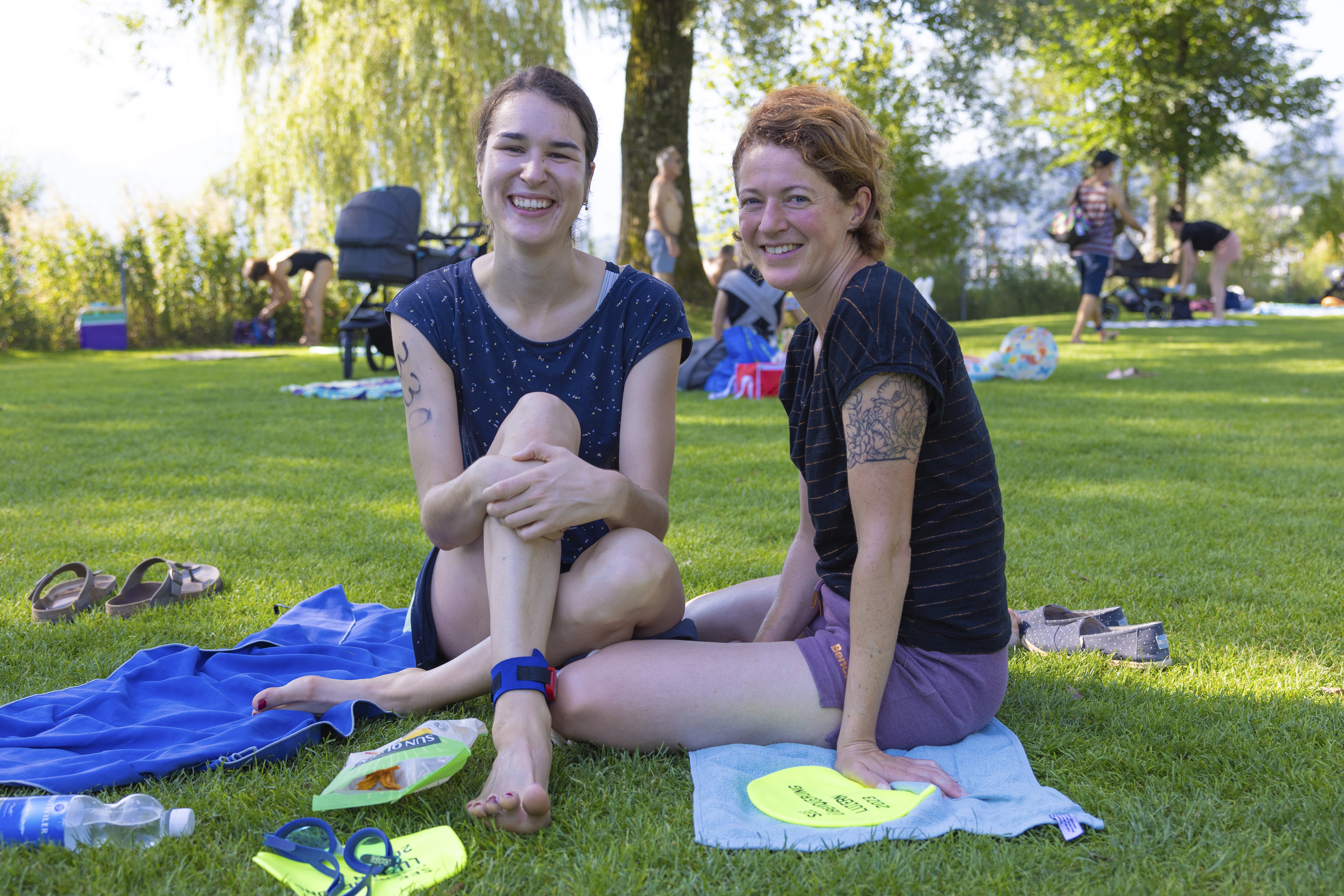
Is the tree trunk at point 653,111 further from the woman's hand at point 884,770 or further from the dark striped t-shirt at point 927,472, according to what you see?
the woman's hand at point 884,770

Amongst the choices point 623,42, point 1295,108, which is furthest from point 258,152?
point 1295,108

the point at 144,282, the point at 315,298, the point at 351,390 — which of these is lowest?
the point at 351,390

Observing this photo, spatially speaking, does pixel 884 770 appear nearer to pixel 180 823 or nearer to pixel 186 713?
pixel 180 823

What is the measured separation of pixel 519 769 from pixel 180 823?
593 millimetres

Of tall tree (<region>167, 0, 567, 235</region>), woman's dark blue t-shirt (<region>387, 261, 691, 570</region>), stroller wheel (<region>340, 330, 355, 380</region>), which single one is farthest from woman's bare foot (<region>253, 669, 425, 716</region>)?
tall tree (<region>167, 0, 567, 235</region>)

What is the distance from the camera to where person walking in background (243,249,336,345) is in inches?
619

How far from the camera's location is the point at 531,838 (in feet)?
5.49

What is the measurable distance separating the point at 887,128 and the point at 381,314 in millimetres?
17774

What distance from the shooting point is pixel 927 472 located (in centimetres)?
189

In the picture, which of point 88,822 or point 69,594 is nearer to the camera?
point 88,822

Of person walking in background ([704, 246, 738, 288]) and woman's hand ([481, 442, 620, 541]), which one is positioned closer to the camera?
woman's hand ([481, 442, 620, 541])

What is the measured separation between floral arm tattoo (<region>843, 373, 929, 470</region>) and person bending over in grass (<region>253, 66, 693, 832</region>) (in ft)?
1.77

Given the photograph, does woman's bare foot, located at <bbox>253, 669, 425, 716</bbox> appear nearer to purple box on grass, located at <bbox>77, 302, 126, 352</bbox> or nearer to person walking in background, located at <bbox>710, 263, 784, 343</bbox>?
person walking in background, located at <bbox>710, 263, 784, 343</bbox>

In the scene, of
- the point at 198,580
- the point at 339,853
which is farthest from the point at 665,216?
the point at 339,853
